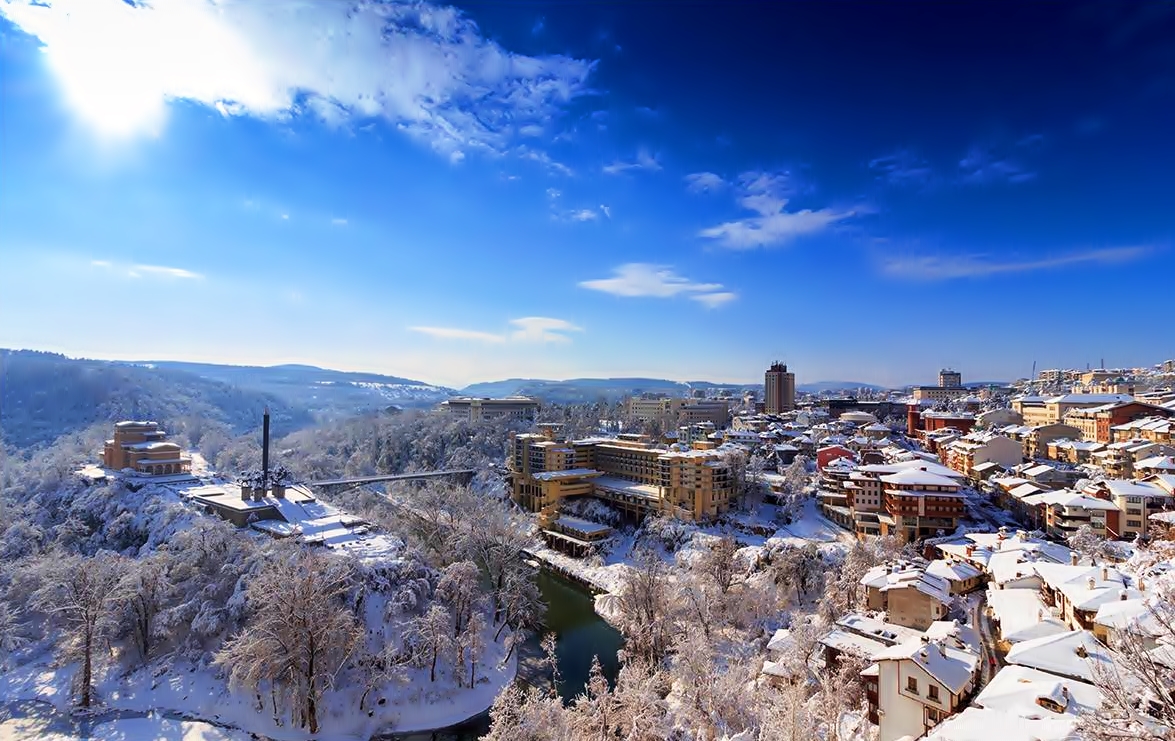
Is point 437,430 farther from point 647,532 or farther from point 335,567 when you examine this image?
point 335,567

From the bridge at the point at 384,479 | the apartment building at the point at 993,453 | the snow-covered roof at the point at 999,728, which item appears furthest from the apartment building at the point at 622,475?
the snow-covered roof at the point at 999,728

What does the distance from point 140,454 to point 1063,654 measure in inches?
1710

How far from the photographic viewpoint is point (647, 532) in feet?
108

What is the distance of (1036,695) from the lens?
1015 cm

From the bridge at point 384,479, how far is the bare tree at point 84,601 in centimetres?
2175

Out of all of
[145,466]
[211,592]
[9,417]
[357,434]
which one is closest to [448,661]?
[211,592]

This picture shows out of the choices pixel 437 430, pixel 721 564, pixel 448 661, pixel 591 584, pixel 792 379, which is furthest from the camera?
pixel 792 379

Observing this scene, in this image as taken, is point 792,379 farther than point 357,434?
Yes

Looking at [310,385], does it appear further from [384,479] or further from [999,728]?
[999,728]

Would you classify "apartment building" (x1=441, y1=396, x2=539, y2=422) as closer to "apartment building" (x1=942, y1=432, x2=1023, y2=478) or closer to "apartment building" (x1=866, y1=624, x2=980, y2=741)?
"apartment building" (x1=942, y1=432, x2=1023, y2=478)

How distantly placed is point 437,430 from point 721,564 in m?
38.6

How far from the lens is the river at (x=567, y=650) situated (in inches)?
642

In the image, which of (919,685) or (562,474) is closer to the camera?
(919,685)

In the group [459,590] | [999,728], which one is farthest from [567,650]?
[999,728]
